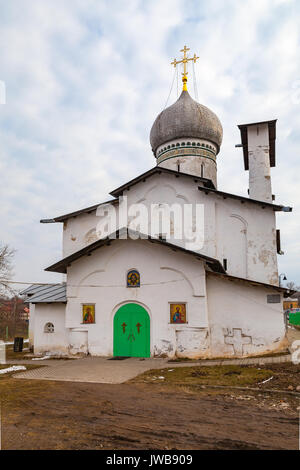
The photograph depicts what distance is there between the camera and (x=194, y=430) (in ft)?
16.3

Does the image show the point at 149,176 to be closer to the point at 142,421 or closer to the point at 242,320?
the point at 242,320

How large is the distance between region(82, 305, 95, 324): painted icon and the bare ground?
5015 mm

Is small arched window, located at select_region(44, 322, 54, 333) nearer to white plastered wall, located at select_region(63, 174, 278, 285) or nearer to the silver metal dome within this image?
white plastered wall, located at select_region(63, 174, 278, 285)

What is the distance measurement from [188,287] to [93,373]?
4.40 metres

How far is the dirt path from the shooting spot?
4531mm

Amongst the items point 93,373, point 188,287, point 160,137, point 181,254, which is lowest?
point 93,373

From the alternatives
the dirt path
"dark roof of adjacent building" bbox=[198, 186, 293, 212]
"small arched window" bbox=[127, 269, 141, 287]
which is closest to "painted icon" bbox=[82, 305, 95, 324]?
"small arched window" bbox=[127, 269, 141, 287]

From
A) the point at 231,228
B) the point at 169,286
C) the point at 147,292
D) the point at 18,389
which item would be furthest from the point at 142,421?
the point at 231,228

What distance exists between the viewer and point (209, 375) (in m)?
9.21

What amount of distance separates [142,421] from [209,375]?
4.21 metres

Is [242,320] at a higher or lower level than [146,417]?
higher

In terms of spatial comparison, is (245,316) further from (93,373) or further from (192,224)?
(93,373)
